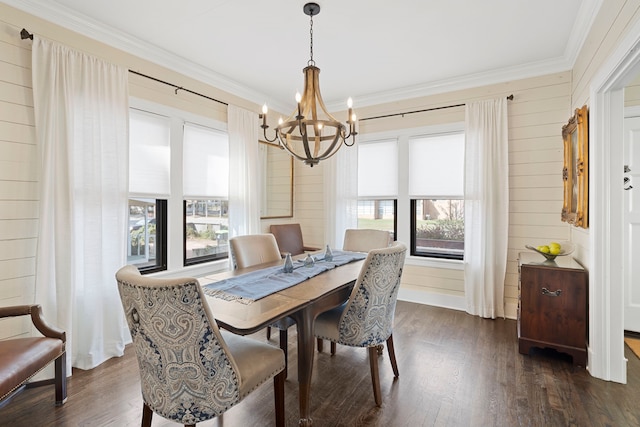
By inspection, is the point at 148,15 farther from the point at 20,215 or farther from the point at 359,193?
the point at 359,193

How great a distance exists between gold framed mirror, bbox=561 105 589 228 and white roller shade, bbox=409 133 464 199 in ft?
3.34

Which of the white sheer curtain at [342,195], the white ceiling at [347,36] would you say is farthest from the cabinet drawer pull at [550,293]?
the white sheer curtain at [342,195]

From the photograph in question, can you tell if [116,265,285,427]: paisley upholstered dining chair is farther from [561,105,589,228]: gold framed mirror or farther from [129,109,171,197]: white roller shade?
[561,105,589,228]: gold framed mirror

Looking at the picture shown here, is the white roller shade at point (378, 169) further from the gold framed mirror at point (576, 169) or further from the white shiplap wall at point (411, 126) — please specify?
the gold framed mirror at point (576, 169)

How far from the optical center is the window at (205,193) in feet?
11.3

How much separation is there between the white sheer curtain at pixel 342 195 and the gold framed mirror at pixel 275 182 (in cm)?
74

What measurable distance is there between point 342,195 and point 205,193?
1866 millimetres

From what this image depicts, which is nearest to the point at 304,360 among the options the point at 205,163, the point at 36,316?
the point at 36,316

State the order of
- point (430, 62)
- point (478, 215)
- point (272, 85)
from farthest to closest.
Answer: point (272, 85)
point (478, 215)
point (430, 62)

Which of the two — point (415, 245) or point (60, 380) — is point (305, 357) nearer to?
point (60, 380)

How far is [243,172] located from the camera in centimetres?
391

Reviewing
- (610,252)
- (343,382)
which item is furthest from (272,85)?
(610,252)

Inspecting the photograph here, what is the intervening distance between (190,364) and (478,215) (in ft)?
11.0

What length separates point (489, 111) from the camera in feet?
11.6
